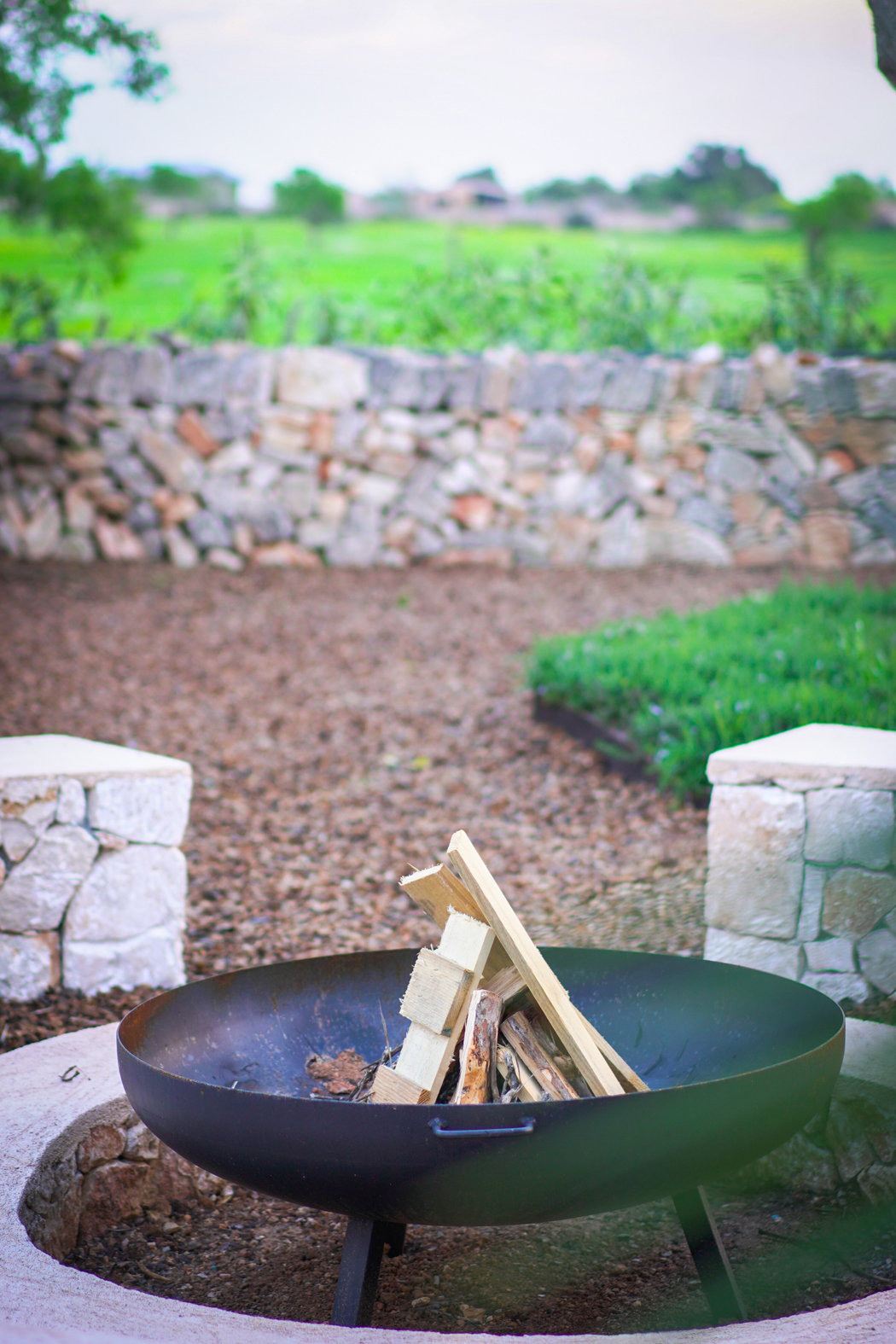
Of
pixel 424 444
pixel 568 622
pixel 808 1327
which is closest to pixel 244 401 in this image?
pixel 424 444

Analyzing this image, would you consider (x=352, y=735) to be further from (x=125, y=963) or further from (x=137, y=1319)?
(x=137, y=1319)

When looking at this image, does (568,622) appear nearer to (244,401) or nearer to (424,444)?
(424,444)

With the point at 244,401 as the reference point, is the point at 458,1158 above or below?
below

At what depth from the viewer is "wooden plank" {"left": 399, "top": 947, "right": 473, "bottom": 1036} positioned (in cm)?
160

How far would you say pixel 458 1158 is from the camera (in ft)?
4.50

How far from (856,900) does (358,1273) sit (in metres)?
1.32

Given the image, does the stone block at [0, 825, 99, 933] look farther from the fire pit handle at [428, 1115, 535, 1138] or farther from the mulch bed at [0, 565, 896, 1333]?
the fire pit handle at [428, 1115, 535, 1138]

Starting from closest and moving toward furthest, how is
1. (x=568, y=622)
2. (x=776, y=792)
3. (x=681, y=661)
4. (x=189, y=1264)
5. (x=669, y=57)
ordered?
(x=189, y=1264), (x=776, y=792), (x=681, y=661), (x=669, y=57), (x=568, y=622)

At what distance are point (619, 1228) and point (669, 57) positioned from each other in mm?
4852

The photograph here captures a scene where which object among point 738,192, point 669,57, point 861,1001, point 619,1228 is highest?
point 738,192

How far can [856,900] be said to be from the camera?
2.32 m

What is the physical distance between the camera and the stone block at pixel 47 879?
8.10 ft

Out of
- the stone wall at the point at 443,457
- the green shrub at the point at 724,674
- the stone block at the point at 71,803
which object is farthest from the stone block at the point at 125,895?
the stone wall at the point at 443,457

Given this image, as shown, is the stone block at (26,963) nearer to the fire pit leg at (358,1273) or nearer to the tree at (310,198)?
the fire pit leg at (358,1273)
